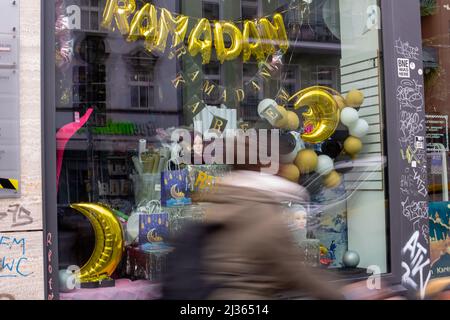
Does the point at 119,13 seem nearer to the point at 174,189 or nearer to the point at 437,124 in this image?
the point at 174,189

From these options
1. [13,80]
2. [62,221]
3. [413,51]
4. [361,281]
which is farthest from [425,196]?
[13,80]

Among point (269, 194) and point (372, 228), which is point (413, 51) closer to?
point (372, 228)

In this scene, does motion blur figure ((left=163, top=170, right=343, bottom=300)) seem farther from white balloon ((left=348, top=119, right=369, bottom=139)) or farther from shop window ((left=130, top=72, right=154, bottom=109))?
white balloon ((left=348, top=119, right=369, bottom=139))

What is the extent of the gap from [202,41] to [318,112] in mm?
1364

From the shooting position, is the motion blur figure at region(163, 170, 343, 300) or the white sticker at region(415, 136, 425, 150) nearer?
the motion blur figure at region(163, 170, 343, 300)

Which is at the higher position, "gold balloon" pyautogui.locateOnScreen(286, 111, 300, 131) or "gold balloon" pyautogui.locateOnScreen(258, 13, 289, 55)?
"gold balloon" pyautogui.locateOnScreen(258, 13, 289, 55)

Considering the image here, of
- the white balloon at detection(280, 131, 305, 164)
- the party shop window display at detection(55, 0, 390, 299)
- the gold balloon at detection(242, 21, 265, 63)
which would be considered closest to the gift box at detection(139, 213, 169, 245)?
the party shop window display at detection(55, 0, 390, 299)

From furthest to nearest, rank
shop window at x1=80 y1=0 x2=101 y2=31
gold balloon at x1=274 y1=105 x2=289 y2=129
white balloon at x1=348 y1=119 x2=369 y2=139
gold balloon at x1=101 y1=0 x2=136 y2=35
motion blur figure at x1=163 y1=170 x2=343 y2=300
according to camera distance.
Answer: white balloon at x1=348 y1=119 x2=369 y2=139 < gold balloon at x1=274 y1=105 x2=289 y2=129 < gold balloon at x1=101 y1=0 x2=136 y2=35 < shop window at x1=80 y1=0 x2=101 y2=31 < motion blur figure at x1=163 y1=170 x2=343 y2=300

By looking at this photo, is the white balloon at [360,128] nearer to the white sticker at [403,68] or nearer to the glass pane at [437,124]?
the white sticker at [403,68]

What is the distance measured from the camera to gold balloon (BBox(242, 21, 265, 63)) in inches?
236

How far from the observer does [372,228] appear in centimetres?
599

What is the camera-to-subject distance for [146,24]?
18.2 feet

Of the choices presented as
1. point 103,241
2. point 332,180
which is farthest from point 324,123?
point 103,241

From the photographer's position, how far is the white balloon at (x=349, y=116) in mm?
6008
